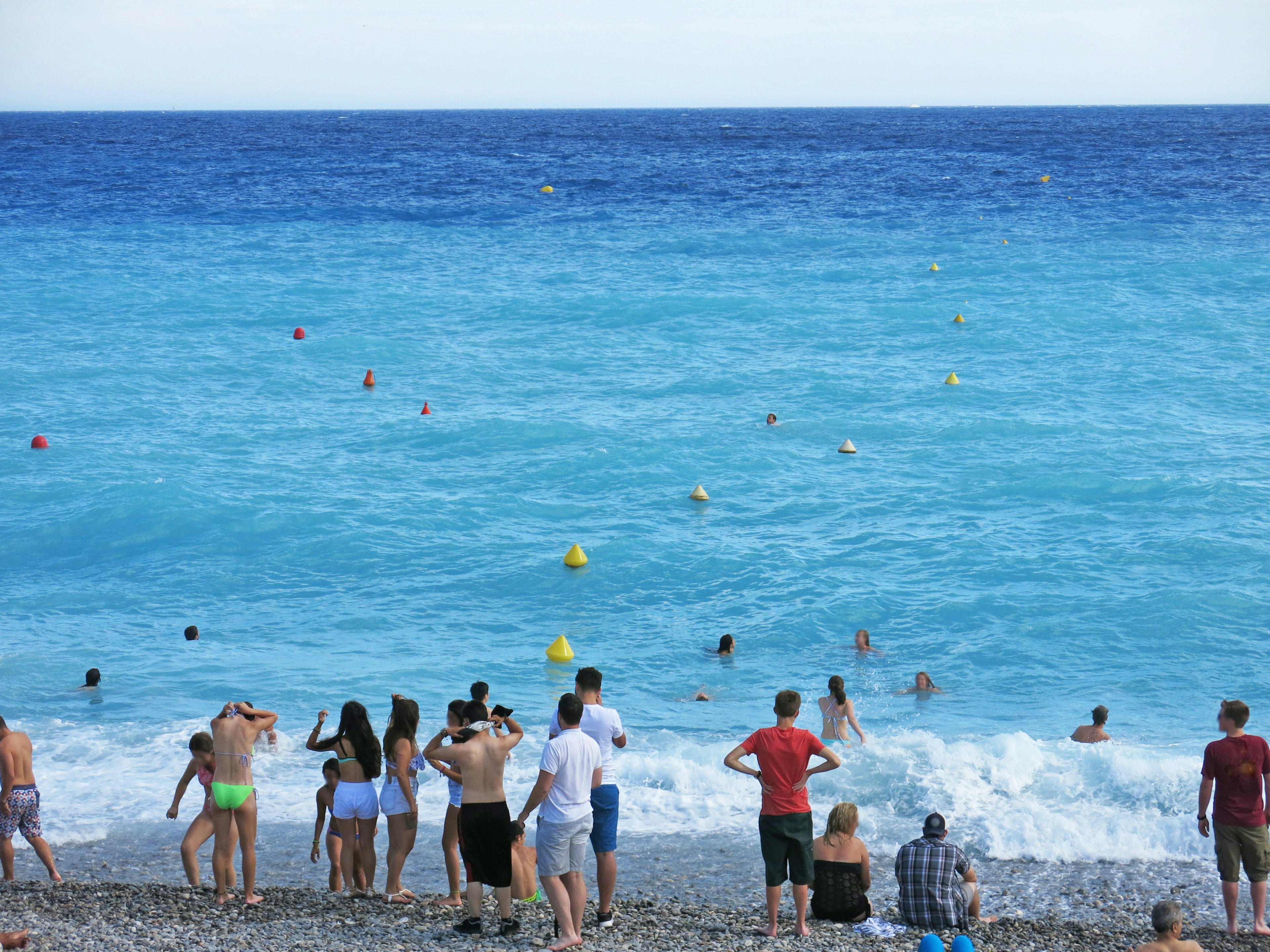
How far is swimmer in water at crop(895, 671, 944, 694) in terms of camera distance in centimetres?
1217

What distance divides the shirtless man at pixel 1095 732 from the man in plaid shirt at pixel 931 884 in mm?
4225

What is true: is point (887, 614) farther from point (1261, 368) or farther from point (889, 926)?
point (1261, 368)

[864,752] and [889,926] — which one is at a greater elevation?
[864,752]

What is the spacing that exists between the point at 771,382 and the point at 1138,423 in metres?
7.59

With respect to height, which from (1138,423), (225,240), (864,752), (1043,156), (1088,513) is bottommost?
(864,752)

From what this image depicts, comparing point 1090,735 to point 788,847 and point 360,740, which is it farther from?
point 360,740

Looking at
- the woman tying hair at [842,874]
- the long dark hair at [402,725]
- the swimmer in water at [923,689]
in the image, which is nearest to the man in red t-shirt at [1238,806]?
the woman tying hair at [842,874]

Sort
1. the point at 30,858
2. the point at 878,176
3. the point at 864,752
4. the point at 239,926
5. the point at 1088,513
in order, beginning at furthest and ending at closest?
the point at 878,176
the point at 1088,513
the point at 864,752
the point at 30,858
the point at 239,926

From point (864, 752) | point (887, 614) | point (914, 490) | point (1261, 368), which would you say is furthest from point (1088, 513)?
point (1261, 368)

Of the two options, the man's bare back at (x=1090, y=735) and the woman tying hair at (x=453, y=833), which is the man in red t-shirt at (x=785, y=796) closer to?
the woman tying hair at (x=453, y=833)

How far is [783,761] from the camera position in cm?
660

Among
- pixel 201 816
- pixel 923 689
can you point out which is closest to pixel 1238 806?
pixel 923 689

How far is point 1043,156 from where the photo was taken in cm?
7625

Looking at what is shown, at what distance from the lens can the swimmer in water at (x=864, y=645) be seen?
1305 cm
